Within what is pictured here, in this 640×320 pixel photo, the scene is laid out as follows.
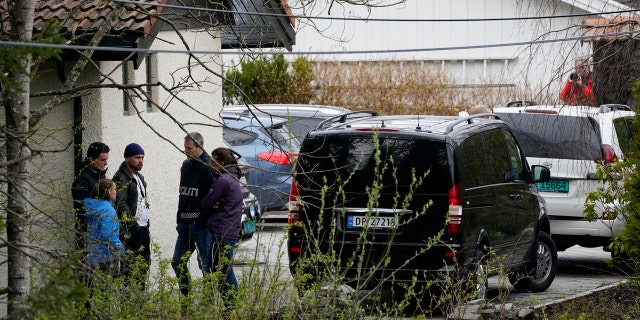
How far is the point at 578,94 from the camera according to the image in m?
11.4

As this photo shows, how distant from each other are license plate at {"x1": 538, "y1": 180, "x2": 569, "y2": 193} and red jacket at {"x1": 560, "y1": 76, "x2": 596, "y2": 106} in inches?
Result: 76.8

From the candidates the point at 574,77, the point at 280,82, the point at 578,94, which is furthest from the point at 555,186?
the point at 280,82

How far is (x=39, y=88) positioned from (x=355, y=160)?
3062 millimetres

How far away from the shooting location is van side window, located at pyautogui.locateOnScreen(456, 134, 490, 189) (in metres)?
10.6

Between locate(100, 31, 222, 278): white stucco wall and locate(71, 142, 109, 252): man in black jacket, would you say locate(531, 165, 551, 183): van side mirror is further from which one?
locate(71, 142, 109, 252): man in black jacket

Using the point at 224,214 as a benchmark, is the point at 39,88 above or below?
above

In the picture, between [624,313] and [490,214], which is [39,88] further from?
[624,313]

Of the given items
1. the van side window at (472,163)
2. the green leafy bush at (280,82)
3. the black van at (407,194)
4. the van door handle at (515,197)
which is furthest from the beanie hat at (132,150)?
the green leafy bush at (280,82)

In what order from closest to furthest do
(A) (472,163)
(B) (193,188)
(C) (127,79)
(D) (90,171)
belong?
(D) (90,171) → (A) (472,163) → (B) (193,188) → (C) (127,79)

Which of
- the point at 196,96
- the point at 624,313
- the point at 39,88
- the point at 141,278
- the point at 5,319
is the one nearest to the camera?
the point at 5,319

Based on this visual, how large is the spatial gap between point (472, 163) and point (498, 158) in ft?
3.03

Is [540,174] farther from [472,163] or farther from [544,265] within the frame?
[472,163]

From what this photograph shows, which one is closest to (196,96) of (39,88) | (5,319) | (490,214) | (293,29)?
(293,29)

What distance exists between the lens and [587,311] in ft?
34.5
